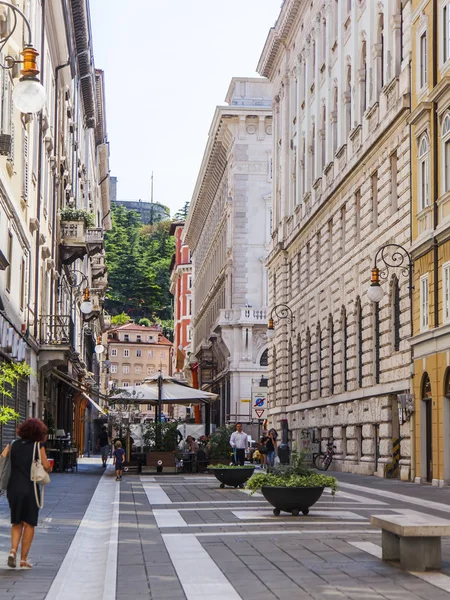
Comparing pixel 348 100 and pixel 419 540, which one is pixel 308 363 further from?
pixel 419 540

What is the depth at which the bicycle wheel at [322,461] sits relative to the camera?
1619 inches

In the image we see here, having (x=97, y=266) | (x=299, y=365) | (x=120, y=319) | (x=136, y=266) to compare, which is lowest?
(x=299, y=365)

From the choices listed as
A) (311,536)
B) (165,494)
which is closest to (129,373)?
(165,494)

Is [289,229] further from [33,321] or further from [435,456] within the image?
[435,456]

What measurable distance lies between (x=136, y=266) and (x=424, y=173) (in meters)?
125

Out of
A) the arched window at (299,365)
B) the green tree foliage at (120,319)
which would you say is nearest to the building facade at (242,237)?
the arched window at (299,365)

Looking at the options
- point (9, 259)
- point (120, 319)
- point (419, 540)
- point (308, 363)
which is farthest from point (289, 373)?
point (120, 319)

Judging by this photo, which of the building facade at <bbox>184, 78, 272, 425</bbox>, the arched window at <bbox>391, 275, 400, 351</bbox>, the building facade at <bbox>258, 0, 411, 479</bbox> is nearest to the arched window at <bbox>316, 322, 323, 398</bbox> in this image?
the building facade at <bbox>258, 0, 411, 479</bbox>

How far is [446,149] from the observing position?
94.0 feet

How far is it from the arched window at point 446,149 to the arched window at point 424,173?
4.11 ft

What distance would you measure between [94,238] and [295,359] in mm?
11000

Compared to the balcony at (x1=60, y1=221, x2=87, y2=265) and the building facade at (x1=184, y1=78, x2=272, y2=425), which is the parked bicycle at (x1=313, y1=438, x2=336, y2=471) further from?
the building facade at (x1=184, y1=78, x2=272, y2=425)

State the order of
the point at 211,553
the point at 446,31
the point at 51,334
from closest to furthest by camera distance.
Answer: the point at 211,553 → the point at 446,31 → the point at 51,334

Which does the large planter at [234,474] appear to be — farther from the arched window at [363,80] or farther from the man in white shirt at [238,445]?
the arched window at [363,80]
